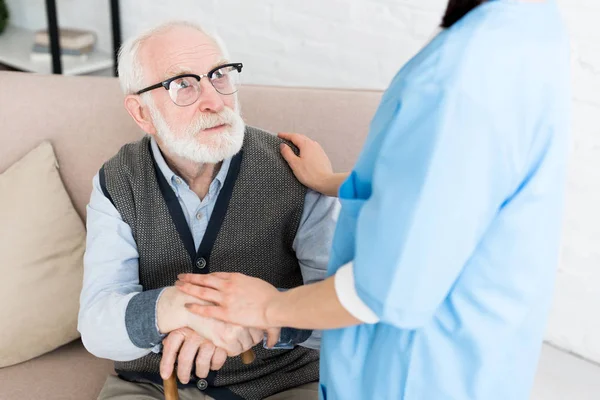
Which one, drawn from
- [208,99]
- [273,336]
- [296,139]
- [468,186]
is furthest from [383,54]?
[468,186]

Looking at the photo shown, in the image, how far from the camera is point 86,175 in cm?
171

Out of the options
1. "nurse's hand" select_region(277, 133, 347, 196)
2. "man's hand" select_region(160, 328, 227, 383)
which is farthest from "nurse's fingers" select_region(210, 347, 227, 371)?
"nurse's hand" select_region(277, 133, 347, 196)

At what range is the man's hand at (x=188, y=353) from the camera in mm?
1157

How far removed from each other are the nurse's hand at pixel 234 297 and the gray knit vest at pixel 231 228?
0.83 ft

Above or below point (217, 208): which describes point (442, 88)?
above

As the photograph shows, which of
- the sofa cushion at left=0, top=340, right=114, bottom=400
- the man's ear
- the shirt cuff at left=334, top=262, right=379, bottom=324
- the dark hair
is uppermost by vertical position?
the dark hair

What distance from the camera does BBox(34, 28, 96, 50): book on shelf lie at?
9.95ft

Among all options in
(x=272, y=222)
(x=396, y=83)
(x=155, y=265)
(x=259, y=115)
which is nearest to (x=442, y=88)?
(x=396, y=83)

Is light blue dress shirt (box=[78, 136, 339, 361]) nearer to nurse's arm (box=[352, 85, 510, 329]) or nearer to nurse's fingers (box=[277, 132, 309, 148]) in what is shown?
nurse's fingers (box=[277, 132, 309, 148])

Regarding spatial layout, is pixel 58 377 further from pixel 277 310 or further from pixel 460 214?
pixel 460 214

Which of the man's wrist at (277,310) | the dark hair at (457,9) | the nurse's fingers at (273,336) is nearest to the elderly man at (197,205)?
the nurse's fingers at (273,336)

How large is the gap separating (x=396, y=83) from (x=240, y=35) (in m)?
1.73

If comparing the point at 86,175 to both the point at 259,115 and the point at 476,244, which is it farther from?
the point at 476,244

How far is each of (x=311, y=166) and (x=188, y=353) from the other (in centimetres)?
46
